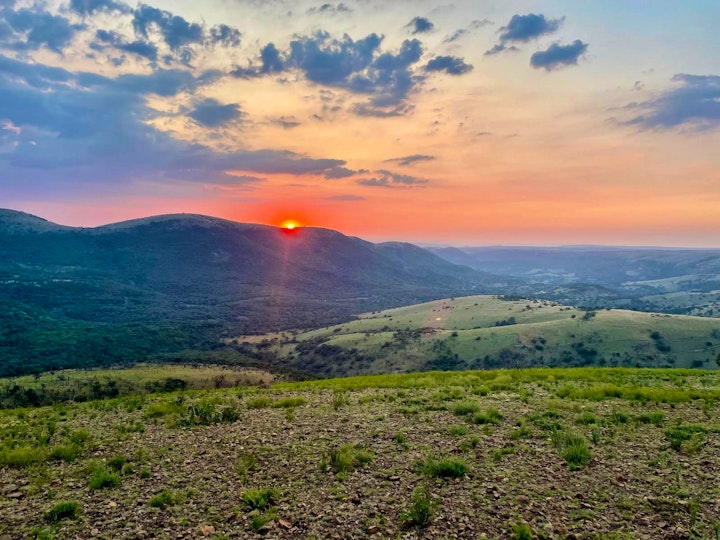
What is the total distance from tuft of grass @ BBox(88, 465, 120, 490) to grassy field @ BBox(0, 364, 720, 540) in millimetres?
51

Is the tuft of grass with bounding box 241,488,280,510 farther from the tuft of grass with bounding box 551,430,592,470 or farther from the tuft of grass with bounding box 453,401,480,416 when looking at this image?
the tuft of grass with bounding box 453,401,480,416

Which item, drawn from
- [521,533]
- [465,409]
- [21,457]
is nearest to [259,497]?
[521,533]

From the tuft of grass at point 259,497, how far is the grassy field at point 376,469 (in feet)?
0.12

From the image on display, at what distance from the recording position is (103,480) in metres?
11.8

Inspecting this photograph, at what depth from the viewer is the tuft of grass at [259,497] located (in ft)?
34.7

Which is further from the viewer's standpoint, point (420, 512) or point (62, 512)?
point (62, 512)

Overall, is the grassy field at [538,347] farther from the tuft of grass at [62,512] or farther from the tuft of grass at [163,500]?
the tuft of grass at [62,512]

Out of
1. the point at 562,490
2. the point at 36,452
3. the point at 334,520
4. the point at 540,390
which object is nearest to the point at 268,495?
the point at 334,520

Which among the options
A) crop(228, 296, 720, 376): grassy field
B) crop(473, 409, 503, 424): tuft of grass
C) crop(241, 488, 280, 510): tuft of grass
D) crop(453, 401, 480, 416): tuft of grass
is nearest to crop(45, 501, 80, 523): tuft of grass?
crop(241, 488, 280, 510): tuft of grass

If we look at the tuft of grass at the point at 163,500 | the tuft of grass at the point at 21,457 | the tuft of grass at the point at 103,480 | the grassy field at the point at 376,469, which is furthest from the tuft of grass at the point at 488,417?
the tuft of grass at the point at 21,457

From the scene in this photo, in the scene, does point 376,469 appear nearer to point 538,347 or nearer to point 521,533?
point 521,533

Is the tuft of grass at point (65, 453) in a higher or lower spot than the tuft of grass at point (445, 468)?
lower

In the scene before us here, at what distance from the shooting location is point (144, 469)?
12.5m

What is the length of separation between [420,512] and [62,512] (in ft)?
29.5
